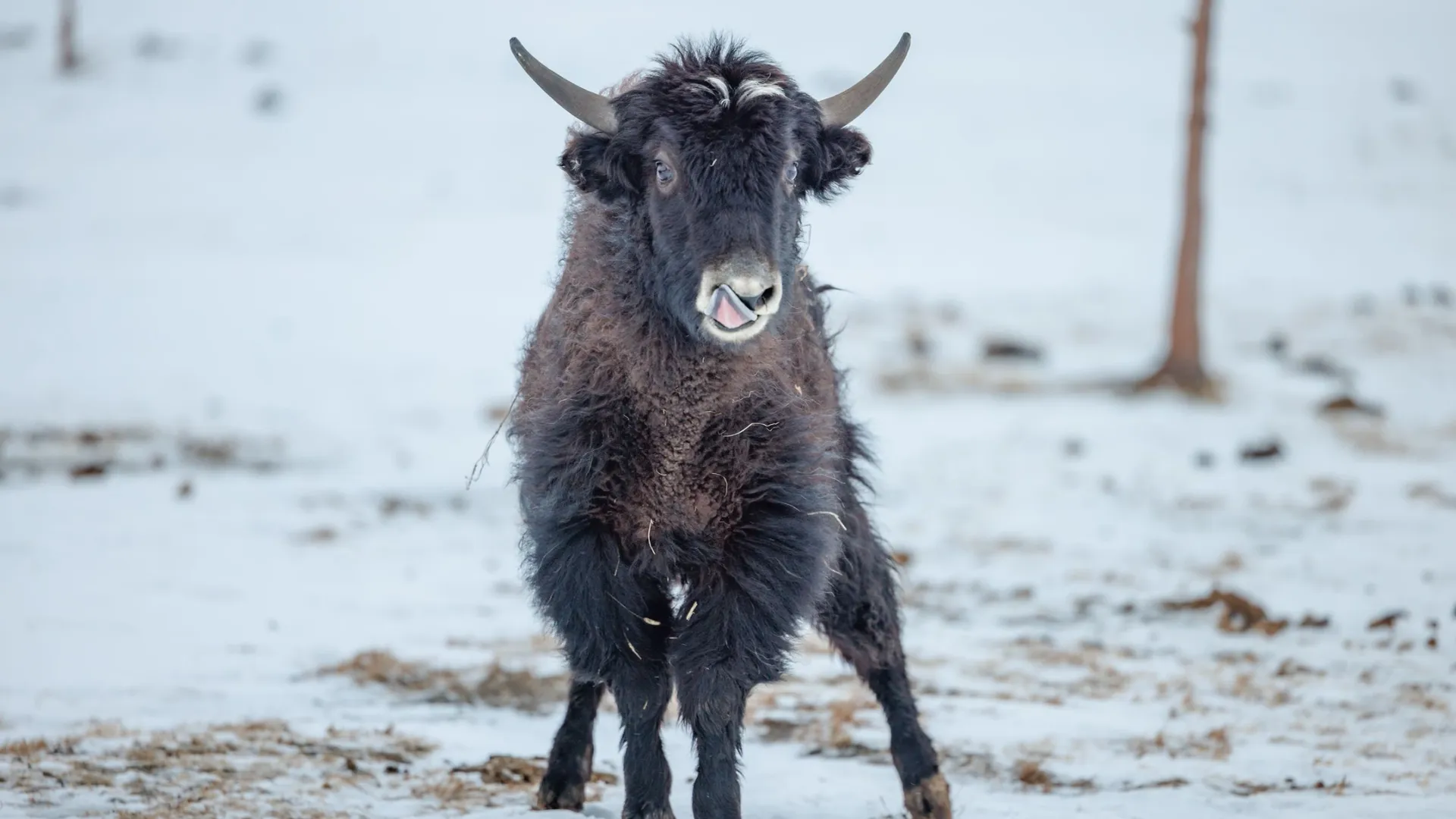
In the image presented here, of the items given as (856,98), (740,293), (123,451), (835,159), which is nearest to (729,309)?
(740,293)

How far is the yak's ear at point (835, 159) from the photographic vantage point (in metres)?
5.14

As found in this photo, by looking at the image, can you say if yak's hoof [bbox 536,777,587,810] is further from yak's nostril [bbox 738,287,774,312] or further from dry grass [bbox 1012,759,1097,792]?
yak's nostril [bbox 738,287,774,312]


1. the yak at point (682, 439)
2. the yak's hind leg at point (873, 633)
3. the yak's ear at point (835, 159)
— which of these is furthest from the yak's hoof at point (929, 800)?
the yak's ear at point (835, 159)

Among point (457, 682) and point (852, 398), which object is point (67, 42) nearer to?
point (852, 398)

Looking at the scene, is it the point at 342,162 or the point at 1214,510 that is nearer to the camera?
the point at 1214,510

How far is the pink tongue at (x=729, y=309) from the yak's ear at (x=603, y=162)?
0.80m

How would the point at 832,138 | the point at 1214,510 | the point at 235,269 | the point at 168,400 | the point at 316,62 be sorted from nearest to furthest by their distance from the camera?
the point at 832,138 < the point at 1214,510 < the point at 168,400 < the point at 235,269 < the point at 316,62

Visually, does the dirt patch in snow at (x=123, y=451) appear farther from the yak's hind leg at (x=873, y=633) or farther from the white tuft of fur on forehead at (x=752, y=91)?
the white tuft of fur on forehead at (x=752, y=91)

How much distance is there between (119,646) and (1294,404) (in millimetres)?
13488

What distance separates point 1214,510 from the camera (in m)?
12.3

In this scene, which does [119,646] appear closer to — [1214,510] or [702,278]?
[702,278]

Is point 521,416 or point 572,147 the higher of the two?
point 572,147

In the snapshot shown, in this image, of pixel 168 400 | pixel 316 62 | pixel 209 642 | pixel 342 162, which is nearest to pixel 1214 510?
pixel 209 642

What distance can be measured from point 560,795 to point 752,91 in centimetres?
262
